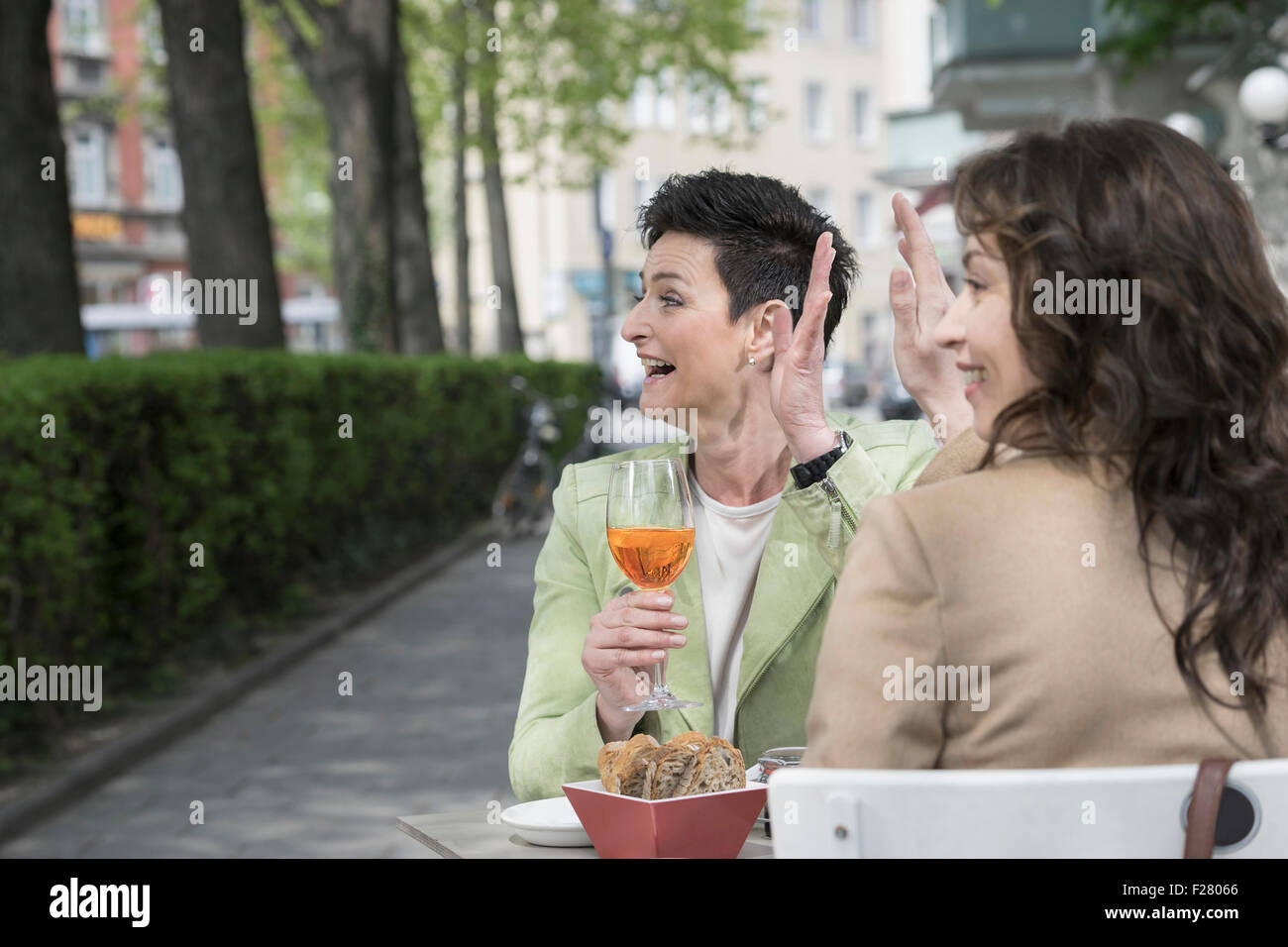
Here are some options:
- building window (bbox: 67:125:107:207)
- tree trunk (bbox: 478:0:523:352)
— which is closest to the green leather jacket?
tree trunk (bbox: 478:0:523:352)

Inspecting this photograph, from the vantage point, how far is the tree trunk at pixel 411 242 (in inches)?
778

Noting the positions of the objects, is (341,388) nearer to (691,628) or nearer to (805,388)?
(691,628)

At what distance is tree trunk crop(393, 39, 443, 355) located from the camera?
1975 centimetres

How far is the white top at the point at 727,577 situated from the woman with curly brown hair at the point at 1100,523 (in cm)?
121

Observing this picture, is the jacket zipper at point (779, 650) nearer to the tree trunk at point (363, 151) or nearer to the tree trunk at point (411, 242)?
the tree trunk at point (363, 151)

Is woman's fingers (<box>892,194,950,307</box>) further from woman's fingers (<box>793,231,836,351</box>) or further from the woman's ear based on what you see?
the woman's ear

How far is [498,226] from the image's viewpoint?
29438 mm

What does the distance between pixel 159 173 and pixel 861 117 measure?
87.7 feet

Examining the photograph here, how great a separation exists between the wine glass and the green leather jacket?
25cm

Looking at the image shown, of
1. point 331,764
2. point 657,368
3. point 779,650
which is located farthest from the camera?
point 331,764

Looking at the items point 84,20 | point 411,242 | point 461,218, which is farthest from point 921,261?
point 84,20

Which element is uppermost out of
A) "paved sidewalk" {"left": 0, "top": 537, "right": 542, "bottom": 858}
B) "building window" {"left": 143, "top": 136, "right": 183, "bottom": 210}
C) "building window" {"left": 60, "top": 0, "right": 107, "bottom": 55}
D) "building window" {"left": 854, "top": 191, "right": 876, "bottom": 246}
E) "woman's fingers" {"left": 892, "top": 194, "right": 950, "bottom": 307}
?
"building window" {"left": 60, "top": 0, "right": 107, "bottom": 55}

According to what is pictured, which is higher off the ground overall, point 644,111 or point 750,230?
point 644,111

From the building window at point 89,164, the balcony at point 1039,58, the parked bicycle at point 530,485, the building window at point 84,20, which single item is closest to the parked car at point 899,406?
the balcony at point 1039,58
